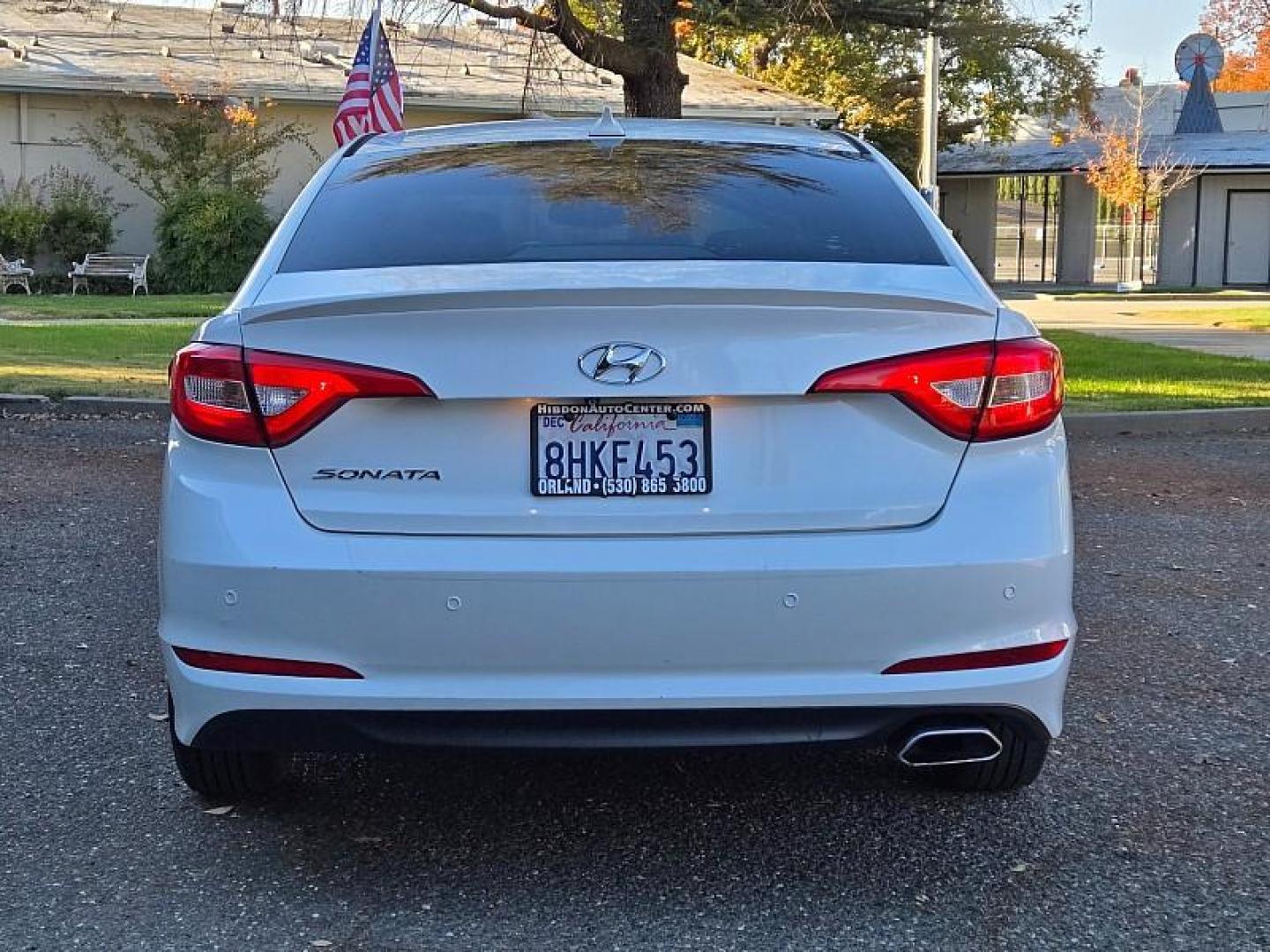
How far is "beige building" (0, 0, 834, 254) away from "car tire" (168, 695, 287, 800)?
65.7 feet

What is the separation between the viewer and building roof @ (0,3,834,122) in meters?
25.1

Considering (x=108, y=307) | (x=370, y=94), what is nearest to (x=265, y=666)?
(x=370, y=94)

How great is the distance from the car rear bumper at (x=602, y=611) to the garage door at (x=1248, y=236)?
122ft

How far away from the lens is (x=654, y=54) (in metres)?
14.6

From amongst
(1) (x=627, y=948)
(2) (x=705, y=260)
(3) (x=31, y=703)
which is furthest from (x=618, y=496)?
(3) (x=31, y=703)

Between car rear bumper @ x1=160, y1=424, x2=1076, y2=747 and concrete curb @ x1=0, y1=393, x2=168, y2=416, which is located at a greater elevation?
car rear bumper @ x1=160, y1=424, x2=1076, y2=747

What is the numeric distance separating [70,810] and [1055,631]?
236cm

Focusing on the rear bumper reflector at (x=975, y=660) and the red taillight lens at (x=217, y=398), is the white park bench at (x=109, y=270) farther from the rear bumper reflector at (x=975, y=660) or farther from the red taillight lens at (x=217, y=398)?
the rear bumper reflector at (x=975, y=660)

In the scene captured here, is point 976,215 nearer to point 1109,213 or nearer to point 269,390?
point 1109,213

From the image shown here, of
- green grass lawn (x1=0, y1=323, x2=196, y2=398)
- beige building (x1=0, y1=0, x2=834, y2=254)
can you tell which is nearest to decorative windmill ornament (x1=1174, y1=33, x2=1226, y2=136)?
beige building (x1=0, y1=0, x2=834, y2=254)

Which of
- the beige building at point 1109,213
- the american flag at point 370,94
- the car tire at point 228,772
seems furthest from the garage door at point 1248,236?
the car tire at point 228,772

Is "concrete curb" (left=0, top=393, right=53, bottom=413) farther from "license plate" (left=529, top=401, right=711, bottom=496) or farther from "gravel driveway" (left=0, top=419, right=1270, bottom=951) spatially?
"license plate" (left=529, top=401, right=711, bottom=496)

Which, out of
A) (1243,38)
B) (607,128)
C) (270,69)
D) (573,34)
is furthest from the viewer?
(1243,38)

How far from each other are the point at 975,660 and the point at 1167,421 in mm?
8261
